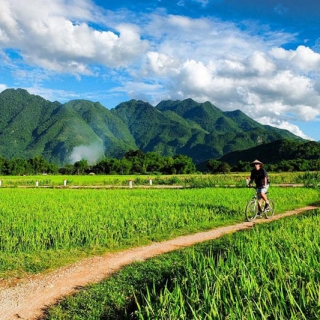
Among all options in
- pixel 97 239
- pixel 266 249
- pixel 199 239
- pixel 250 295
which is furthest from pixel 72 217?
pixel 250 295

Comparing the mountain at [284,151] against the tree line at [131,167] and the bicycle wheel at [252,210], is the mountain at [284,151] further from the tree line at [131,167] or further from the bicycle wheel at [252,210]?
the bicycle wheel at [252,210]

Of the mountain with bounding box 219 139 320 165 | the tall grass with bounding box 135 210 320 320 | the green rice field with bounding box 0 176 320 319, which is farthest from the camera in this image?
the mountain with bounding box 219 139 320 165

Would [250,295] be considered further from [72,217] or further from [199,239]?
[72,217]

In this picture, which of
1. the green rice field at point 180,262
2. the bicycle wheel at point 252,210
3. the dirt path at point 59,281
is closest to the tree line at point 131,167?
the bicycle wheel at point 252,210

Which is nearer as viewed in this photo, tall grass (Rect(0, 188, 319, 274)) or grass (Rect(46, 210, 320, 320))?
grass (Rect(46, 210, 320, 320))

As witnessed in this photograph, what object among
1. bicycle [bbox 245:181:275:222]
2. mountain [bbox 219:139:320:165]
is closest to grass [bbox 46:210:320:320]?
bicycle [bbox 245:181:275:222]

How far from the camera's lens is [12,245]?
28.8 feet

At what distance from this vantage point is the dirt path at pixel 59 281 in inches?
210

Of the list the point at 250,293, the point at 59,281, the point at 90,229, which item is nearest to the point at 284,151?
the point at 90,229

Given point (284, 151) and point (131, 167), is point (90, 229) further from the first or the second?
point (284, 151)

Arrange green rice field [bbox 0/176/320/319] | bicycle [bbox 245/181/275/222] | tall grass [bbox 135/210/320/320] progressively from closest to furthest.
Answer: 1. tall grass [bbox 135/210/320/320]
2. green rice field [bbox 0/176/320/319]
3. bicycle [bbox 245/181/275/222]

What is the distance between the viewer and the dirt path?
17.5 ft

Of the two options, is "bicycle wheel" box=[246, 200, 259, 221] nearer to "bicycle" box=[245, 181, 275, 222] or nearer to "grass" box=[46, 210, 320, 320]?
"bicycle" box=[245, 181, 275, 222]

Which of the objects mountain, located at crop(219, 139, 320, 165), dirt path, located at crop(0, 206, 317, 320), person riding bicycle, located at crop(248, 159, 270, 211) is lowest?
dirt path, located at crop(0, 206, 317, 320)
